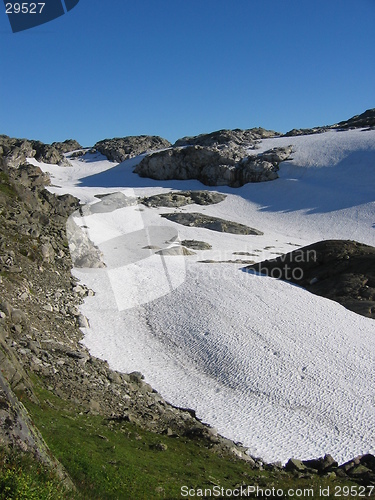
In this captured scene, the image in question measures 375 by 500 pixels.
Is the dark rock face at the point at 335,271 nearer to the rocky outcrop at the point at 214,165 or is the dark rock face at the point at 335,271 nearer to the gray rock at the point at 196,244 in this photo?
the gray rock at the point at 196,244

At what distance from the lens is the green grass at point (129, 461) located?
1124cm

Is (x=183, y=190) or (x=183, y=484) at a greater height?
(x=183, y=190)

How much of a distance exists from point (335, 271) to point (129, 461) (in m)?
29.4

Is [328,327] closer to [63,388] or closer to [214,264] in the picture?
[214,264]

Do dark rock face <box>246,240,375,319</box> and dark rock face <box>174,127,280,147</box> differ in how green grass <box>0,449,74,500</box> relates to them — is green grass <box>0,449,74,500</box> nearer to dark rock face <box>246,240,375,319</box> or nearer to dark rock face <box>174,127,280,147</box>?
dark rock face <box>246,240,375,319</box>

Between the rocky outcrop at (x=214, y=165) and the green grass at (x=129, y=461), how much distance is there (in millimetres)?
86846

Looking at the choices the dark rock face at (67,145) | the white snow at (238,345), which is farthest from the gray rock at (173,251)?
the dark rock face at (67,145)

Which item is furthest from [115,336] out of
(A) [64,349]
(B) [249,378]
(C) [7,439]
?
(C) [7,439]

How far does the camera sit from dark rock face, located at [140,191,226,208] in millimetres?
84644

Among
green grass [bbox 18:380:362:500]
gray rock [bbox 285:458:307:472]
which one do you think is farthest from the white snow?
green grass [bbox 18:380:362:500]

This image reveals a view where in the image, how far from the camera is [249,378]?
939 inches

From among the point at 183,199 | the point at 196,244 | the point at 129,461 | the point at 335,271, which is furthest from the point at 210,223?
the point at 129,461

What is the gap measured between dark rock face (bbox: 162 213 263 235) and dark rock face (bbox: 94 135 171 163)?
90.7 metres

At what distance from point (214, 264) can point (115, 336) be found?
16.4 meters
